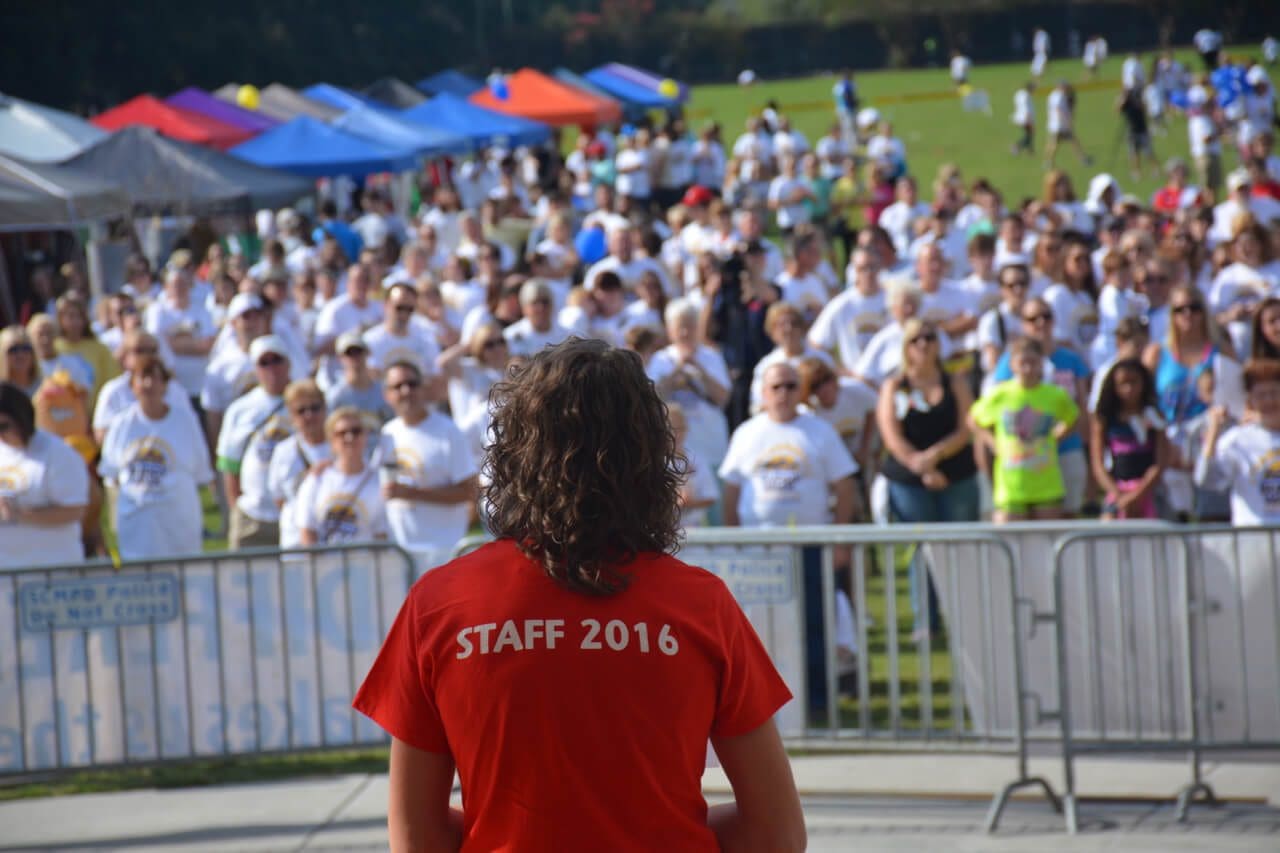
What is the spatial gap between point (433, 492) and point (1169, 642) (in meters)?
3.41

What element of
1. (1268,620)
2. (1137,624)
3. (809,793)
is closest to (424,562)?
(809,793)

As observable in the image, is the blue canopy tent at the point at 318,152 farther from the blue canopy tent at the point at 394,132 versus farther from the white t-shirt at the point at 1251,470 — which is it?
the white t-shirt at the point at 1251,470

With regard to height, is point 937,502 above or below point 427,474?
below

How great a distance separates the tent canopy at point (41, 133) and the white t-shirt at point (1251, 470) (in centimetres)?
1701

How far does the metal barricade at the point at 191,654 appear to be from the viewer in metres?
6.60

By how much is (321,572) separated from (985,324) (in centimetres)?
509

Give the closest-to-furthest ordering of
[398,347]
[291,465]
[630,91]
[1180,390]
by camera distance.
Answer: [291,465] < [1180,390] < [398,347] < [630,91]

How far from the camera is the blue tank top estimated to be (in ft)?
30.0

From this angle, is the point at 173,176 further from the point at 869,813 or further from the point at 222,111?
the point at 869,813

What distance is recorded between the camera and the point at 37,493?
7504 mm

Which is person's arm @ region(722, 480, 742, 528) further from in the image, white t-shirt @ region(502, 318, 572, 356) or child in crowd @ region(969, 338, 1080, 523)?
white t-shirt @ region(502, 318, 572, 356)

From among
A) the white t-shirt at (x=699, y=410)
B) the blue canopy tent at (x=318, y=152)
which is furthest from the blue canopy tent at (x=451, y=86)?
the white t-shirt at (x=699, y=410)

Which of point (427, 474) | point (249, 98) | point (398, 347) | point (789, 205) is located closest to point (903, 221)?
point (789, 205)

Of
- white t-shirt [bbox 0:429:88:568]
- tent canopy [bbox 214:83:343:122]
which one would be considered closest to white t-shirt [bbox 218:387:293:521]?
white t-shirt [bbox 0:429:88:568]
